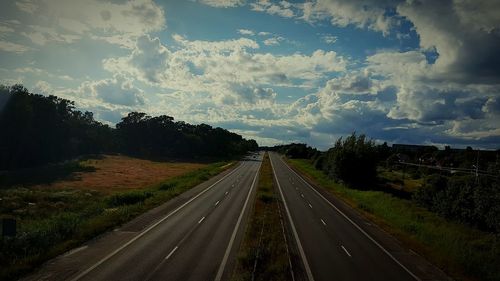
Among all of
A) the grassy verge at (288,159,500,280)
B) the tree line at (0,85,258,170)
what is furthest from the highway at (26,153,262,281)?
the tree line at (0,85,258,170)

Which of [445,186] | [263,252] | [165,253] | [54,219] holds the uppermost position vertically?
[445,186]

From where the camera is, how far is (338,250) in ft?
79.5

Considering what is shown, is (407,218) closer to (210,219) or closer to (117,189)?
(210,219)

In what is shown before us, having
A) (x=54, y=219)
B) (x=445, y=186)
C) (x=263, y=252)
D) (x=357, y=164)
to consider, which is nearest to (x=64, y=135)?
(x=357, y=164)

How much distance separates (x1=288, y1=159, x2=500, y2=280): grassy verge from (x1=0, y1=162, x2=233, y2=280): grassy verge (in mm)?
21052

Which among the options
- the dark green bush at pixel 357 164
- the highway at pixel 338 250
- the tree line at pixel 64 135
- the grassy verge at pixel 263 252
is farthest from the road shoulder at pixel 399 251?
the tree line at pixel 64 135

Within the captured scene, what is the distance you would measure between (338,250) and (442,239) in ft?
29.6

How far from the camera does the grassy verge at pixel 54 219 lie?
2028cm

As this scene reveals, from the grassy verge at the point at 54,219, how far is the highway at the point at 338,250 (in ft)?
43.6

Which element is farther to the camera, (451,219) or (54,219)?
(451,219)

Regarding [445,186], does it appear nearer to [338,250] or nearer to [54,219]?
[338,250]

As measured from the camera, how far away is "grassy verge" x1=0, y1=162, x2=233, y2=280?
20.3 metres

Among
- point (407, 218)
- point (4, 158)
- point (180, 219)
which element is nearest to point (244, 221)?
point (180, 219)

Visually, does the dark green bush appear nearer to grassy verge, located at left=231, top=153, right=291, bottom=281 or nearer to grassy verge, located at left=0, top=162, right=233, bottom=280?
grassy verge, located at left=0, top=162, right=233, bottom=280
